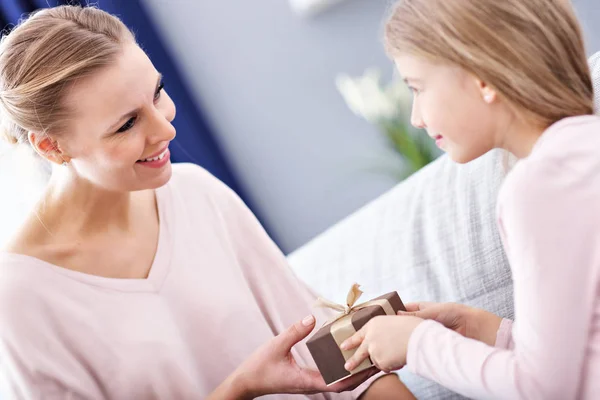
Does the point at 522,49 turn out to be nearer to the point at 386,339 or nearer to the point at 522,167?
the point at 522,167

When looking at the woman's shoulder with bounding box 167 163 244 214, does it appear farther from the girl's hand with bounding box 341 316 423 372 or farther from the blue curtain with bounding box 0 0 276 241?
the blue curtain with bounding box 0 0 276 241

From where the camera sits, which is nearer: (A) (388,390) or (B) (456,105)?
(B) (456,105)

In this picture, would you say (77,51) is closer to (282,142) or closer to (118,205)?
(118,205)

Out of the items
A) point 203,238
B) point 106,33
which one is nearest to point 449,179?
point 203,238

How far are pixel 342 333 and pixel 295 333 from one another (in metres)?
0.16

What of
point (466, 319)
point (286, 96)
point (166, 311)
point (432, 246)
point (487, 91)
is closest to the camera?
point (487, 91)

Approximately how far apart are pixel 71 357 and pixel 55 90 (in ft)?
1.85

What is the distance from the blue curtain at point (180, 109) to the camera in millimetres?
3076

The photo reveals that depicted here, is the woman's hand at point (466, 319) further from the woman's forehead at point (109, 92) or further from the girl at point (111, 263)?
the woman's forehead at point (109, 92)

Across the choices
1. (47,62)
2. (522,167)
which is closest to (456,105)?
(522,167)

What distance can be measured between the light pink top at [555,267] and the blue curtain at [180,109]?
2.14 metres

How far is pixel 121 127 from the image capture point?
4.91 ft

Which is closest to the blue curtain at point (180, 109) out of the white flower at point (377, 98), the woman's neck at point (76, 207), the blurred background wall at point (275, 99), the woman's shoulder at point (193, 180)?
the blurred background wall at point (275, 99)

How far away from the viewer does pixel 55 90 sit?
4.77 ft
